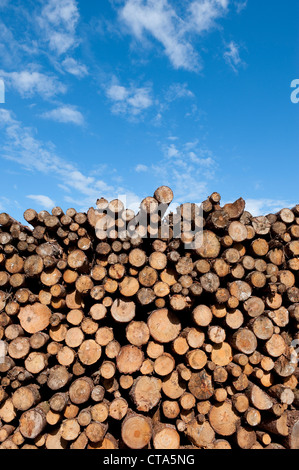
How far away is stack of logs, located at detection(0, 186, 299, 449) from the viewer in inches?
147

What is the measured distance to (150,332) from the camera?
12.7ft

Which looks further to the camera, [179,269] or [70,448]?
[179,269]

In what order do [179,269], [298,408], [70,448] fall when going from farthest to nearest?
1. [298,408]
2. [179,269]
3. [70,448]

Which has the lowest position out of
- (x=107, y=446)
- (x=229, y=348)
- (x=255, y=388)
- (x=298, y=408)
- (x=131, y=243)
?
→ (x=107, y=446)

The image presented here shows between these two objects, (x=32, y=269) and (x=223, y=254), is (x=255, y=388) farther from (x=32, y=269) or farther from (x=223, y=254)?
(x=32, y=269)

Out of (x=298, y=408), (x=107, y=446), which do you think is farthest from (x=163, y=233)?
(x=298, y=408)

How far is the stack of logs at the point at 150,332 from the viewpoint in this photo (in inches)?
147

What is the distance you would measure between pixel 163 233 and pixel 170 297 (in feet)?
2.93

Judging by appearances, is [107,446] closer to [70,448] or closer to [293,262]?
[70,448]

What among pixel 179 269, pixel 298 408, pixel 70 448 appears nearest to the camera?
pixel 70 448

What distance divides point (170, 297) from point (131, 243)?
2.98 ft

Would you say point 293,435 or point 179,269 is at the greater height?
point 179,269

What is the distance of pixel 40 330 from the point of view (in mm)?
4070

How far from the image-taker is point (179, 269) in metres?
3.86
